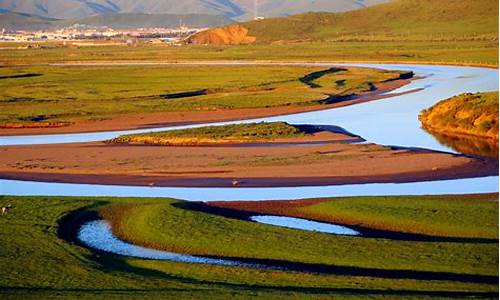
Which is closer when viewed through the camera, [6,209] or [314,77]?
[6,209]

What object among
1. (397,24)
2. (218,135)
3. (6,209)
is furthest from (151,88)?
(397,24)

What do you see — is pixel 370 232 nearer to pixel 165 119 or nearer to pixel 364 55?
pixel 165 119

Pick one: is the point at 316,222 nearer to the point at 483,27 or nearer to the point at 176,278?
the point at 176,278

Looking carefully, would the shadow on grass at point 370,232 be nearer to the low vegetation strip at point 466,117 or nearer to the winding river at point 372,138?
the winding river at point 372,138

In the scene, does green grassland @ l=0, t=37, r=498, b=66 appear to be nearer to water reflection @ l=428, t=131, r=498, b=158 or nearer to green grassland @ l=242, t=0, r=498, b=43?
green grassland @ l=242, t=0, r=498, b=43

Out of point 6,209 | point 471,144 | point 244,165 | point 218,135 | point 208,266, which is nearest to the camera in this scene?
point 208,266

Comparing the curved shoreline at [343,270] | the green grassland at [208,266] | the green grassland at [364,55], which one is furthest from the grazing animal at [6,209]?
the green grassland at [364,55]

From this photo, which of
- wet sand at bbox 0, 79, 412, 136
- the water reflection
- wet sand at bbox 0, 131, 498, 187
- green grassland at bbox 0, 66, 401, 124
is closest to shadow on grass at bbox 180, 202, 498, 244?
wet sand at bbox 0, 131, 498, 187
